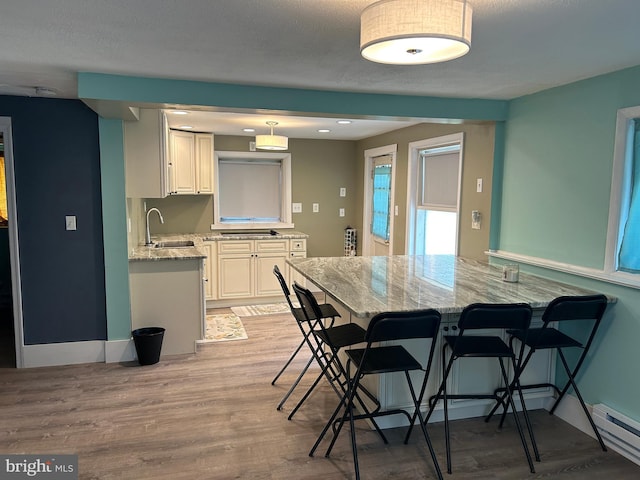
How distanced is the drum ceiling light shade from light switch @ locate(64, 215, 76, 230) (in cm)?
303

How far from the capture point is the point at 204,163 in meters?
5.71

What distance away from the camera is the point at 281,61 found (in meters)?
2.53

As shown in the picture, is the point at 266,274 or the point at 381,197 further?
the point at 381,197

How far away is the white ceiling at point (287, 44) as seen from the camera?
1.81 metres

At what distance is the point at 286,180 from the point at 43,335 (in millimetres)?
3537

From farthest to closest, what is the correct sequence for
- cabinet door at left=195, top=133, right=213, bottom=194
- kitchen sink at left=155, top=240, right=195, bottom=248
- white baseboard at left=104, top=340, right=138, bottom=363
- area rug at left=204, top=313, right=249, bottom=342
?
1. cabinet door at left=195, top=133, right=213, bottom=194
2. kitchen sink at left=155, top=240, right=195, bottom=248
3. area rug at left=204, top=313, right=249, bottom=342
4. white baseboard at left=104, top=340, right=138, bottom=363

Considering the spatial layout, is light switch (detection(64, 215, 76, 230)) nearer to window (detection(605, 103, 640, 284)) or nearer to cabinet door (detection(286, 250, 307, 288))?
cabinet door (detection(286, 250, 307, 288))

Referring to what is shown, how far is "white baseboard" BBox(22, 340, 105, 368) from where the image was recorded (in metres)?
3.74

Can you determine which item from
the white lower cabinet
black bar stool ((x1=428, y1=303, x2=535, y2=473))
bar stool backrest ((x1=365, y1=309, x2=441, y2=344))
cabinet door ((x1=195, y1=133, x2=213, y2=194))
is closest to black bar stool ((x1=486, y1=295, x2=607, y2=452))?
black bar stool ((x1=428, y1=303, x2=535, y2=473))

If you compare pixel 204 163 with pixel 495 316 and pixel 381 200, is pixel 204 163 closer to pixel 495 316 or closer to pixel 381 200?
pixel 381 200

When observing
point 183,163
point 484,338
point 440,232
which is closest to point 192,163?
point 183,163

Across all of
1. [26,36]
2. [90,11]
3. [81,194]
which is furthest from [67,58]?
[81,194]

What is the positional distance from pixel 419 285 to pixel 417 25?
5.78ft

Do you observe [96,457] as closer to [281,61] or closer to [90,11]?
[90,11]
